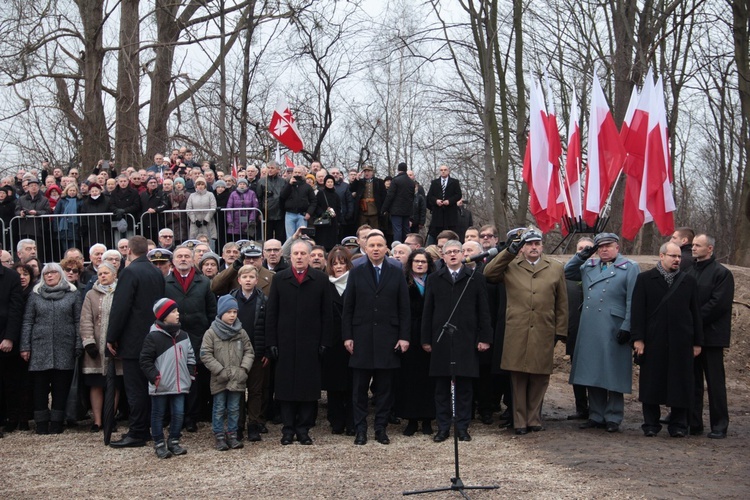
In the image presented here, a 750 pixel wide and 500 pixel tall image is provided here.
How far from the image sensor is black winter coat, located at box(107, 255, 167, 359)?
919cm

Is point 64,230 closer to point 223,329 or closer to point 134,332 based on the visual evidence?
point 134,332

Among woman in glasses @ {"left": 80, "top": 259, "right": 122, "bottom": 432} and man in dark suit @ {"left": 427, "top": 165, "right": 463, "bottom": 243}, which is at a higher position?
man in dark suit @ {"left": 427, "top": 165, "right": 463, "bottom": 243}

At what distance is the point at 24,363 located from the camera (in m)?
10.1

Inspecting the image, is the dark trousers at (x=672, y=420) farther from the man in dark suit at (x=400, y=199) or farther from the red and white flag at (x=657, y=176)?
the man in dark suit at (x=400, y=199)

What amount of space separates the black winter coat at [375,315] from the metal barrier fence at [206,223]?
20.5 feet

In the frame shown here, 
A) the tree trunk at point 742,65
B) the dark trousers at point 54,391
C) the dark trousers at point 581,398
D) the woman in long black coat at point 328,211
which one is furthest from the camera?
the tree trunk at point 742,65

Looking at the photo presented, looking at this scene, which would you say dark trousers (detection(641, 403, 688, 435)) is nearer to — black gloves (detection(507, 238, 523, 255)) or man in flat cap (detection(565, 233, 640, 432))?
man in flat cap (detection(565, 233, 640, 432))

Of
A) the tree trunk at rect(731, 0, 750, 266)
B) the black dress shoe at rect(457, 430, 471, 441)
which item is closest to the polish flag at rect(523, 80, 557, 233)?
the black dress shoe at rect(457, 430, 471, 441)

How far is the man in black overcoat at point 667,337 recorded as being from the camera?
30.2 ft

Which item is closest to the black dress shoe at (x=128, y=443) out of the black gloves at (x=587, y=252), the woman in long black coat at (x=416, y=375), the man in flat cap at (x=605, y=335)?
the woman in long black coat at (x=416, y=375)

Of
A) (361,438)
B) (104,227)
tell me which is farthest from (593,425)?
(104,227)

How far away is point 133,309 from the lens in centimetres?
928

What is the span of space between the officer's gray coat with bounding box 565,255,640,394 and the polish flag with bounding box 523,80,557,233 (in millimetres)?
2100

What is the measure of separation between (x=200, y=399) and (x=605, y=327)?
451cm
